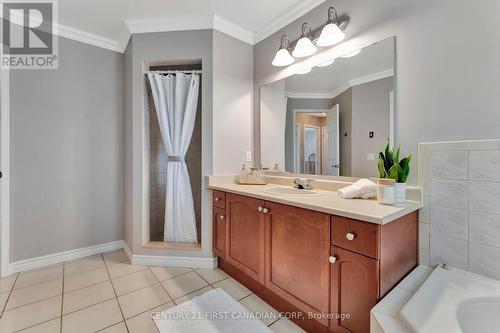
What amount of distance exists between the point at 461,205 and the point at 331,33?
1351mm

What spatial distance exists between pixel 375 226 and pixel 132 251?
7.26 ft

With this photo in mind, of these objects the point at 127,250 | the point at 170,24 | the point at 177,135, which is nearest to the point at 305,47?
the point at 170,24

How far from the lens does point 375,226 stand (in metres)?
0.98

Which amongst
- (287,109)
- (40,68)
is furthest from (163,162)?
(287,109)

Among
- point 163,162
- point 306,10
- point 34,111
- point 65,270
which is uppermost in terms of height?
point 306,10

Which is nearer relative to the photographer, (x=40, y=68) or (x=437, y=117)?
(x=437, y=117)

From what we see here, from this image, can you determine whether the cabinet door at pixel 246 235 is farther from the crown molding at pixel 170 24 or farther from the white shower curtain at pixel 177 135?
the crown molding at pixel 170 24

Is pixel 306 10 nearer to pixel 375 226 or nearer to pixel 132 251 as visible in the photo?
pixel 375 226

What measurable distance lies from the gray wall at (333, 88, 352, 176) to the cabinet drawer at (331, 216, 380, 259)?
0.71 meters

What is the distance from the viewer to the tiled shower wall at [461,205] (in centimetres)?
110

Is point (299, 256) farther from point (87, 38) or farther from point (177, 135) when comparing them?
point (87, 38)

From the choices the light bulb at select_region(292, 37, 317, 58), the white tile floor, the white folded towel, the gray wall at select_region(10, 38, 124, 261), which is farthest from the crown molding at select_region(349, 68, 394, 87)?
the gray wall at select_region(10, 38, 124, 261)

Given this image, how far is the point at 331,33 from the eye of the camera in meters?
1.59

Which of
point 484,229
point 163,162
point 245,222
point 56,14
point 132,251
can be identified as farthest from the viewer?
point 163,162
